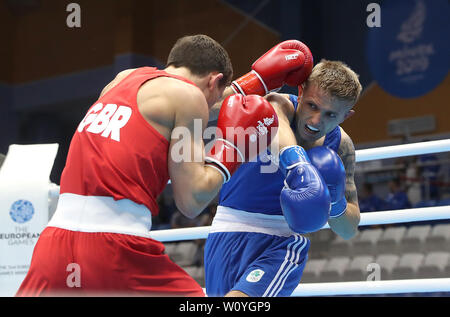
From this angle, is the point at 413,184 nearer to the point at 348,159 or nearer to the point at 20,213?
the point at 348,159

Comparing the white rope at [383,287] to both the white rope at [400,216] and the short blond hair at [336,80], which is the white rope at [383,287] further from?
the short blond hair at [336,80]

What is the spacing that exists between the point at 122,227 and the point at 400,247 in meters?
5.75

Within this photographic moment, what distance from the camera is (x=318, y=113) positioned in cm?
227

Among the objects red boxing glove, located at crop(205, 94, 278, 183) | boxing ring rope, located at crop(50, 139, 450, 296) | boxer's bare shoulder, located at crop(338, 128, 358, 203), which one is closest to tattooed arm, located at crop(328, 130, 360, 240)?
boxer's bare shoulder, located at crop(338, 128, 358, 203)

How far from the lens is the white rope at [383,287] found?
7.54ft

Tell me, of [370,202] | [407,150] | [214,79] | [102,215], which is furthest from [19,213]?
Answer: [370,202]

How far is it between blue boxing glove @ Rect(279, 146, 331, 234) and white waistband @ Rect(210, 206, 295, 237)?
1.02 feet

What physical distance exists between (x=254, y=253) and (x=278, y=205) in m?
0.21

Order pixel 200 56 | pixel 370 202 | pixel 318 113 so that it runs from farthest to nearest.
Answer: pixel 370 202 → pixel 318 113 → pixel 200 56
